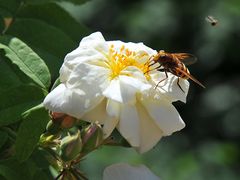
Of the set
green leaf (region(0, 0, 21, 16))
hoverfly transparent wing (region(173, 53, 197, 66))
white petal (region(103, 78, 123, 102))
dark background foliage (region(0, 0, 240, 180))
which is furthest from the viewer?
dark background foliage (region(0, 0, 240, 180))

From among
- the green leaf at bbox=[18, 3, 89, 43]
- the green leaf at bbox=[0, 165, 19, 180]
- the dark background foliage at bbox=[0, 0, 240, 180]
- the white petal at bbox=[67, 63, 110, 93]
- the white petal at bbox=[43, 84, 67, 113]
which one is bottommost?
the dark background foliage at bbox=[0, 0, 240, 180]

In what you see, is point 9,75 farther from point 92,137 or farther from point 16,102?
point 92,137

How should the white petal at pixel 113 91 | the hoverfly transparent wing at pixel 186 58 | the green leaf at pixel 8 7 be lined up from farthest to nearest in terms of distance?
the green leaf at pixel 8 7
the hoverfly transparent wing at pixel 186 58
the white petal at pixel 113 91

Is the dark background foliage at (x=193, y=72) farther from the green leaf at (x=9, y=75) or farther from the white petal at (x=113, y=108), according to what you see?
the white petal at (x=113, y=108)

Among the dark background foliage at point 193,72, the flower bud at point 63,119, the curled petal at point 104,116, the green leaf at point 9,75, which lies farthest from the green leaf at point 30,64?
the dark background foliage at point 193,72

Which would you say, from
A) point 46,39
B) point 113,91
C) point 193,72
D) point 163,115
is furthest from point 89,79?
point 193,72

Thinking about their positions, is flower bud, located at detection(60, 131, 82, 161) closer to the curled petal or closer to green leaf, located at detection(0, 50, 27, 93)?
the curled petal

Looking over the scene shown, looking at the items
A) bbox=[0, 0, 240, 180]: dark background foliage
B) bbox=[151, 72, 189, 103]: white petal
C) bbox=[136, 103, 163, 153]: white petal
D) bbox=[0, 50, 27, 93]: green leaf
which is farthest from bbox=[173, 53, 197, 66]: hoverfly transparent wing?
bbox=[0, 0, 240, 180]: dark background foliage
